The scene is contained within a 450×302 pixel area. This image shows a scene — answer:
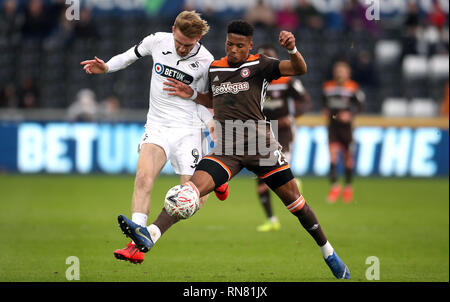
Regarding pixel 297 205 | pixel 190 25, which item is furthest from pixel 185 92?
pixel 297 205

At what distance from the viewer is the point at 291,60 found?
668cm

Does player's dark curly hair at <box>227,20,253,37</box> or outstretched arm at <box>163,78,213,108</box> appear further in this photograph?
outstretched arm at <box>163,78,213,108</box>

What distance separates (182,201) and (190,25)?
1.69 meters

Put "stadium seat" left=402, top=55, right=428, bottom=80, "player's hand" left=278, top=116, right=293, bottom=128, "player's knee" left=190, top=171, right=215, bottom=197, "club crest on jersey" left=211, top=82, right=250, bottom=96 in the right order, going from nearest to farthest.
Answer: "player's knee" left=190, top=171, right=215, bottom=197 → "club crest on jersey" left=211, top=82, right=250, bottom=96 → "player's hand" left=278, top=116, right=293, bottom=128 → "stadium seat" left=402, top=55, right=428, bottom=80

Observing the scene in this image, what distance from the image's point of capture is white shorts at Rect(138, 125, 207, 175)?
7562 millimetres

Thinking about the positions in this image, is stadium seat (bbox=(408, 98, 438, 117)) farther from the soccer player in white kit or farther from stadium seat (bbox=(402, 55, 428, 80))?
the soccer player in white kit

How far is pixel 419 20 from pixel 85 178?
9999mm

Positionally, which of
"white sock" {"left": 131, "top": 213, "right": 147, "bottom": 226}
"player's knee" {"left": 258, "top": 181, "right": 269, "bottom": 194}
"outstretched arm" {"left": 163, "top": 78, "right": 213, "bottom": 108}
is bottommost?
"player's knee" {"left": 258, "top": 181, "right": 269, "bottom": 194}

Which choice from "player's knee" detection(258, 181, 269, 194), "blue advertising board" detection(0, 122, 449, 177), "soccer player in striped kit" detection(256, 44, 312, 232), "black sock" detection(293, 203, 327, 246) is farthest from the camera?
"blue advertising board" detection(0, 122, 449, 177)

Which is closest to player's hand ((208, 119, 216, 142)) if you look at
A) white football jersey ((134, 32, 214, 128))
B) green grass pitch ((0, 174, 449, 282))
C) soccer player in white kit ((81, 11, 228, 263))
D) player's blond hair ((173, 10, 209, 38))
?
soccer player in white kit ((81, 11, 228, 263))

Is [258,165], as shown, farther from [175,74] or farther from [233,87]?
[175,74]

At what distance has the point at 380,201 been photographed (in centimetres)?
1458

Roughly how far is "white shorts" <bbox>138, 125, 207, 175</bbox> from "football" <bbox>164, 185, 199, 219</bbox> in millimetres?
952

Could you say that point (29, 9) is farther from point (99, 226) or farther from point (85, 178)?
point (99, 226)
